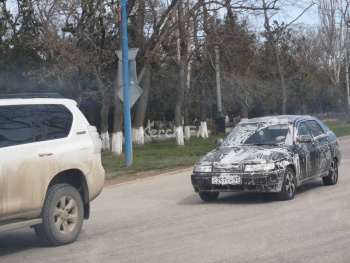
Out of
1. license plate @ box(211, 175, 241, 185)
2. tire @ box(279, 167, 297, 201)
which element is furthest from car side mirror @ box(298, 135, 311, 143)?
license plate @ box(211, 175, 241, 185)

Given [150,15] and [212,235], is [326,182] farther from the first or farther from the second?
[150,15]

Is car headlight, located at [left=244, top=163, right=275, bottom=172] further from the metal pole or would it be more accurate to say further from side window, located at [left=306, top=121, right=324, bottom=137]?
the metal pole

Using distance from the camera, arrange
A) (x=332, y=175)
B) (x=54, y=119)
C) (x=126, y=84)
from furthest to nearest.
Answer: (x=126, y=84), (x=332, y=175), (x=54, y=119)

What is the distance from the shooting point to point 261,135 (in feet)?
42.9

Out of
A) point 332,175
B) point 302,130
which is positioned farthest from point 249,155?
point 332,175

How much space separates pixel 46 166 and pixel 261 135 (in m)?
5.50

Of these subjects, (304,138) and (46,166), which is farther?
(304,138)

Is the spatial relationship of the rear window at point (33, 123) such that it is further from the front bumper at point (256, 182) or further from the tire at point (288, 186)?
the tire at point (288, 186)

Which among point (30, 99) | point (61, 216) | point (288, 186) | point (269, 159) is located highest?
point (30, 99)

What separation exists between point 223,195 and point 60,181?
5.09m

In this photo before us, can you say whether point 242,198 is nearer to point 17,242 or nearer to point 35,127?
point 17,242

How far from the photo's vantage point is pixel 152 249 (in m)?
8.49

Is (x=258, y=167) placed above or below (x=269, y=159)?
below

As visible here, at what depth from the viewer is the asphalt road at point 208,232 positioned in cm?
809
